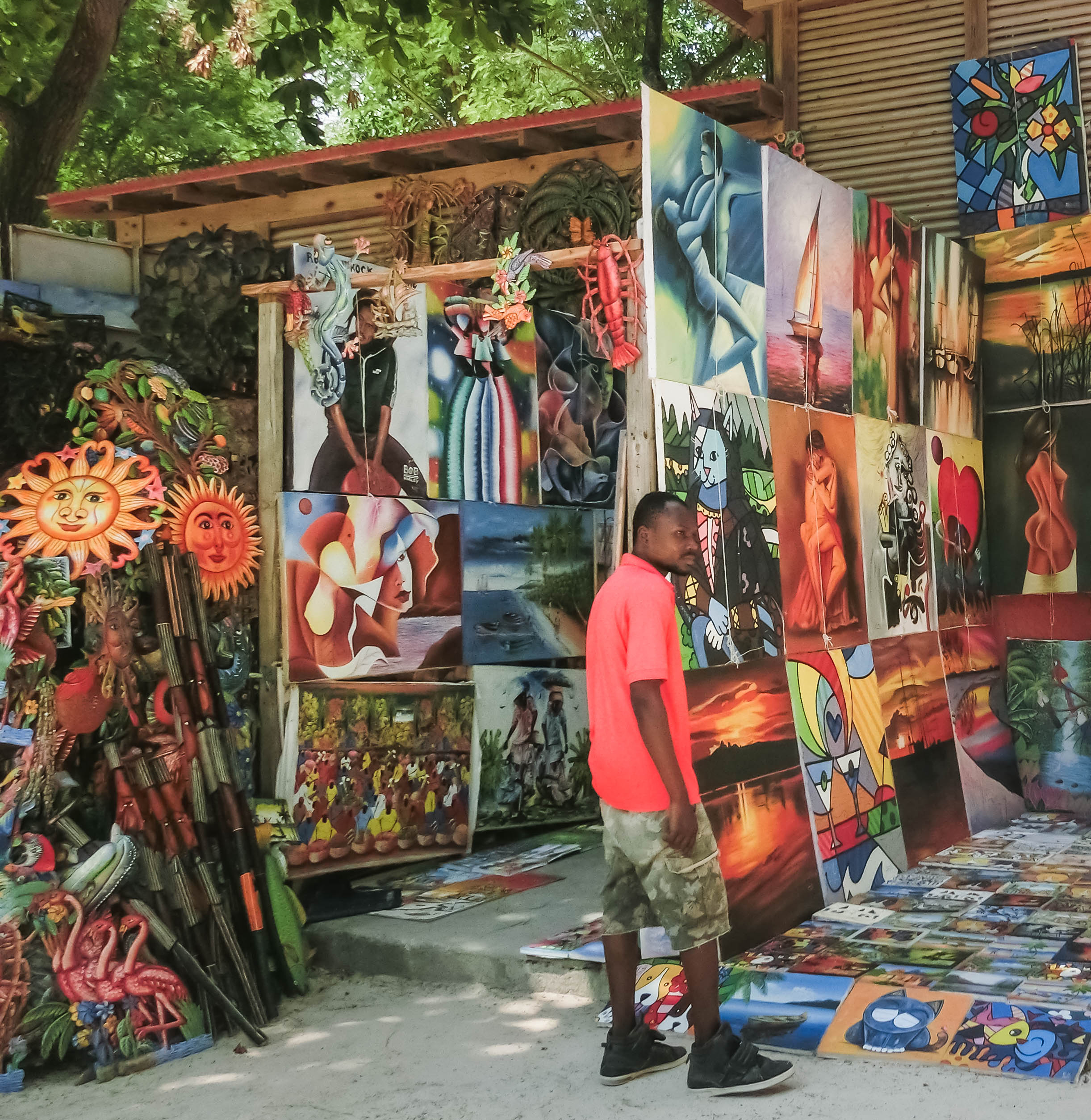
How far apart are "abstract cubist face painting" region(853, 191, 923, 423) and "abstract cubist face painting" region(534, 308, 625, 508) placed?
146 cm

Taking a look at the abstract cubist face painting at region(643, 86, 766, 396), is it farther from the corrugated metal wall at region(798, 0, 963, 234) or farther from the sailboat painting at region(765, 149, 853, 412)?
the corrugated metal wall at region(798, 0, 963, 234)

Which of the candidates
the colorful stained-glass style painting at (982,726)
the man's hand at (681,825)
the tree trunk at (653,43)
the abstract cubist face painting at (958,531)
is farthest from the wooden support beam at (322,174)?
the tree trunk at (653,43)

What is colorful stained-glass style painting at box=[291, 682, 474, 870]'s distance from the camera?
6371mm

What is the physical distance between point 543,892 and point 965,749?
2.63 m

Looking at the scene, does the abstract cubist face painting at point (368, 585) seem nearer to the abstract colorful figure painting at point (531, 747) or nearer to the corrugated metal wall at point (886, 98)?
the abstract colorful figure painting at point (531, 747)

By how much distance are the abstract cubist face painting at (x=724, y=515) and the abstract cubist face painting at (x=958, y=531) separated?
2.10 m

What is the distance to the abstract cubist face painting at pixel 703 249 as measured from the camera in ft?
16.5

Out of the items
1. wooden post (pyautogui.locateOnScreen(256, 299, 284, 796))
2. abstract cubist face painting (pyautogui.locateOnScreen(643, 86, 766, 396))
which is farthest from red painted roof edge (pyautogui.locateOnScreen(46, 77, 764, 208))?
wooden post (pyautogui.locateOnScreen(256, 299, 284, 796))

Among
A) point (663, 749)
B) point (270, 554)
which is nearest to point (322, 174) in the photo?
point (270, 554)

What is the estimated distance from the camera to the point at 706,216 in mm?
5352

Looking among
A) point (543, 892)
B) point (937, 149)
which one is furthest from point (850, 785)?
point (937, 149)

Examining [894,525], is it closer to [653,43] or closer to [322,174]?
[322,174]

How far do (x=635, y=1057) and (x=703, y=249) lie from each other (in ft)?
9.70

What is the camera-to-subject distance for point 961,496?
788 cm
